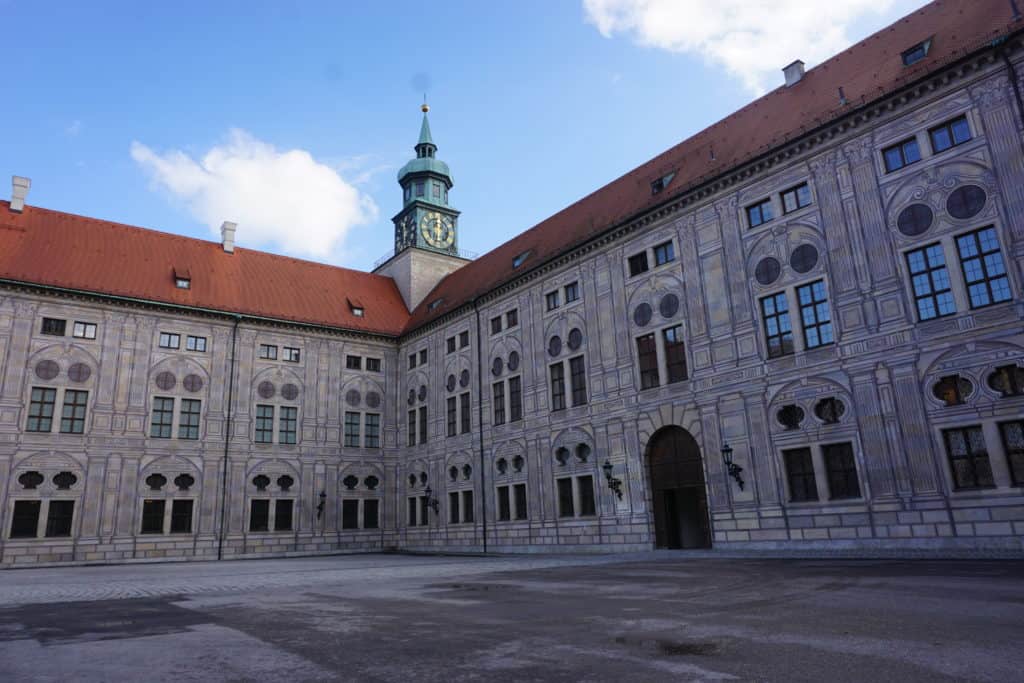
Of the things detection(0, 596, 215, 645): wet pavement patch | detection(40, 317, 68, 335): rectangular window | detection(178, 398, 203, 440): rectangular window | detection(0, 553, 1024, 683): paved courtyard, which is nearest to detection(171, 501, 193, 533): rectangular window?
detection(178, 398, 203, 440): rectangular window

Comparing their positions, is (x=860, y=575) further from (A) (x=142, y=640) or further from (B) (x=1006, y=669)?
(A) (x=142, y=640)

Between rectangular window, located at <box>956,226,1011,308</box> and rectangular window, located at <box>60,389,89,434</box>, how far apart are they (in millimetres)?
40118

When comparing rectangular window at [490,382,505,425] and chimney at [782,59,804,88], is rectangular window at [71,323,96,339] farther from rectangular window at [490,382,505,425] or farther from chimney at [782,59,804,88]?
chimney at [782,59,804,88]

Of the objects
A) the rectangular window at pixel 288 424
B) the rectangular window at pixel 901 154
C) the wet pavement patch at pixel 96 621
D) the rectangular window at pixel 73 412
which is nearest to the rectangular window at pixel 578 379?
the rectangular window at pixel 901 154

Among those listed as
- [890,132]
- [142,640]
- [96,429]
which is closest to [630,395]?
[890,132]

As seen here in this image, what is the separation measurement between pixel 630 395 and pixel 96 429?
92.5 feet

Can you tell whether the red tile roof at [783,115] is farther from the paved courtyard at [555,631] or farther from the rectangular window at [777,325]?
the paved courtyard at [555,631]

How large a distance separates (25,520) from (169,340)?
11.4 m

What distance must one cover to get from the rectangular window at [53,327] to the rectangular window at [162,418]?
19.3ft

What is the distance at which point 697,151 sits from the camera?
31766 millimetres

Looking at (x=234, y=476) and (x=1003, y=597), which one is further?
(x=234, y=476)

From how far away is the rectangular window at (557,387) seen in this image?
109ft

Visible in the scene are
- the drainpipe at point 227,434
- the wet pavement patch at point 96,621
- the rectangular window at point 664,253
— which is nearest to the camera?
the wet pavement patch at point 96,621

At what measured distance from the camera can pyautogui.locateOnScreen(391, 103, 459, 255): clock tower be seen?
55750 millimetres
